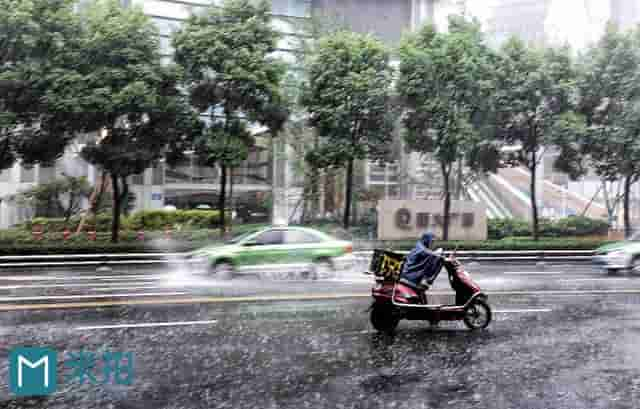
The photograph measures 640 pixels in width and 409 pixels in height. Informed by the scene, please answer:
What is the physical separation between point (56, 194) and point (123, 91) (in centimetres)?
1662

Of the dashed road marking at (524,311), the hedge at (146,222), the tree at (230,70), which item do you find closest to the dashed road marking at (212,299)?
the dashed road marking at (524,311)

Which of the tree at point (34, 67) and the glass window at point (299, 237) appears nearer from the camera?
the glass window at point (299, 237)

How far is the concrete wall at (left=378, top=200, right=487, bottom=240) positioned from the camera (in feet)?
85.4

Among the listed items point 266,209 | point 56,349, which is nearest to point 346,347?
point 56,349

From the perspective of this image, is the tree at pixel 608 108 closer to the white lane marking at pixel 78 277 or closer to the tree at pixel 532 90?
the tree at pixel 532 90

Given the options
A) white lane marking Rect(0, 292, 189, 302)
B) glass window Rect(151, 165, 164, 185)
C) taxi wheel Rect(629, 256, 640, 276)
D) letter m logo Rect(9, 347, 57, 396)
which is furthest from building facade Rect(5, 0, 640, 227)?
letter m logo Rect(9, 347, 57, 396)

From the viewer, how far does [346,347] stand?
7.84 metres

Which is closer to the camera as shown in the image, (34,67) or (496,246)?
(34,67)

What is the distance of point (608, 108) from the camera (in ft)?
79.0

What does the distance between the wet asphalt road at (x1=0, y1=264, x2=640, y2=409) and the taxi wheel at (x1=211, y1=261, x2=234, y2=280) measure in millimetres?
1611

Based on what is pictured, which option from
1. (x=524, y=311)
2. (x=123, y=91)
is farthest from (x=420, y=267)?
(x=123, y=91)

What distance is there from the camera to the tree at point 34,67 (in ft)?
58.1

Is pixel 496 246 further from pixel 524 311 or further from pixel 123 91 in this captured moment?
pixel 123 91

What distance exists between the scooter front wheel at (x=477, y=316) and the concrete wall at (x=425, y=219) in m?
16.6
